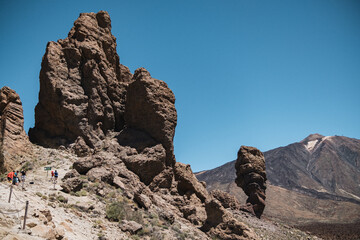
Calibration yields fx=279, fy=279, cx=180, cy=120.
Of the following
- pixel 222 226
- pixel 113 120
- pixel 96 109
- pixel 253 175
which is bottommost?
pixel 222 226

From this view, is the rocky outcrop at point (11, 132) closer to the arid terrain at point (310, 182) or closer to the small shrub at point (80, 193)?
the small shrub at point (80, 193)

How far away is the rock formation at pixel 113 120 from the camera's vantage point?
20484 mm

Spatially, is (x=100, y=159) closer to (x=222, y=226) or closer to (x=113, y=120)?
(x=113, y=120)

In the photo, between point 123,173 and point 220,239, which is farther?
point 123,173

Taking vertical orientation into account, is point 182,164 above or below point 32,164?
above

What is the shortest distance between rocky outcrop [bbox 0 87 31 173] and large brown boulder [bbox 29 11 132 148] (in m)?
3.17

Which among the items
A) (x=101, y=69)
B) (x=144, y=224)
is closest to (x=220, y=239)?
(x=144, y=224)

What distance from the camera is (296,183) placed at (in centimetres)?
13125

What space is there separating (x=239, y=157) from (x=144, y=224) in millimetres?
27982

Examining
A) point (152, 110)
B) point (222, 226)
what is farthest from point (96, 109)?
point (222, 226)

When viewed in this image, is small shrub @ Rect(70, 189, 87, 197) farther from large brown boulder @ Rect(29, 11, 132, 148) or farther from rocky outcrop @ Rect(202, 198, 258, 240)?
large brown boulder @ Rect(29, 11, 132, 148)

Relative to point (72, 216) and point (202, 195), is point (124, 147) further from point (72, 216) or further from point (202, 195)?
point (72, 216)

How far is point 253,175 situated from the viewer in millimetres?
37281

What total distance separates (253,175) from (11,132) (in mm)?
29024
